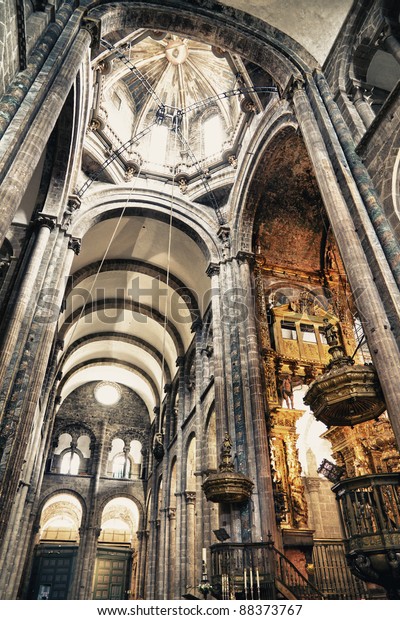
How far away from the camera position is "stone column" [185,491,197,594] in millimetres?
13488

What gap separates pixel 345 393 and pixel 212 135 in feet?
43.7

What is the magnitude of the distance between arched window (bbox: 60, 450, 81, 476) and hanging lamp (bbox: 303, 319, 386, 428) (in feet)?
67.0

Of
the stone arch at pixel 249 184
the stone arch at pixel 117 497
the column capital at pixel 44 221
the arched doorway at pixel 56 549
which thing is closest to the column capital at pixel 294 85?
the stone arch at pixel 249 184

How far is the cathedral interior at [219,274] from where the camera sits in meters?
6.06

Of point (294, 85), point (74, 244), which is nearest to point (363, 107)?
point (294, 85)

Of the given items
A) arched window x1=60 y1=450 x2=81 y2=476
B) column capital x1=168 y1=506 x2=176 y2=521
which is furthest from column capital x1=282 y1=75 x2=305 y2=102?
arched window x1=60 y1=450 x2=81 y2=476

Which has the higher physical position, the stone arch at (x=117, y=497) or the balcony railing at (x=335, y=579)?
the stone arch at (x=117, y=497)

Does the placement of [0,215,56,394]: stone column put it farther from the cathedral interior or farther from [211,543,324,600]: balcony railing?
[211,543,324,600]: balcony railing

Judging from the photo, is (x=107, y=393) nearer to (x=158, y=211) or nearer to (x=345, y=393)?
(x=158, y=211)

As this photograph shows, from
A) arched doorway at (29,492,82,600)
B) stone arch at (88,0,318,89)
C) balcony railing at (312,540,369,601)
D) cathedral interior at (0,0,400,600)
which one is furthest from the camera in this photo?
arched doorway at (29,492,82,600)

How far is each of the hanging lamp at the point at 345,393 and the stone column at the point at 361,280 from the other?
570mm

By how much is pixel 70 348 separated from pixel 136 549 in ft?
37.0

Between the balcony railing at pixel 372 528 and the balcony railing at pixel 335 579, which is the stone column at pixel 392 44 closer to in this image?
the balcony railing at pixel 372 528

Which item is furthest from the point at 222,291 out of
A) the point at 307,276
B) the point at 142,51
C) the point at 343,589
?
the point at 142,51
